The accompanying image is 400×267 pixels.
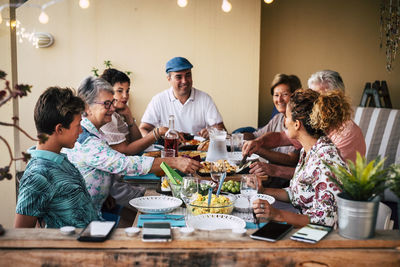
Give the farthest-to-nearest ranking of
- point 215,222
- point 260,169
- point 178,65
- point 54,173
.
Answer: point 178,65, point 260,169, point 54,173, point 215,222

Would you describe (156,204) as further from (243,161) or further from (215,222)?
(243,161)

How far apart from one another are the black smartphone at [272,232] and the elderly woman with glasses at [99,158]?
896 mm

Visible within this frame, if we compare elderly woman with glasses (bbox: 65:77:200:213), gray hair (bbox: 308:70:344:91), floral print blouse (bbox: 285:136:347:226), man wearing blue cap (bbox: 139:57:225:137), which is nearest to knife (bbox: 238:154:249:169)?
elderly woman with glasses (bbox: 65:77:200:213)

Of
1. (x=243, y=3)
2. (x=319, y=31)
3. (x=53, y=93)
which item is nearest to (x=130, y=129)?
(x=53, y=93)

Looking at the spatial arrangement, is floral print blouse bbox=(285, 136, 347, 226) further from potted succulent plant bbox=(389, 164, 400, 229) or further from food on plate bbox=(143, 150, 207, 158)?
food on plate bbox=(143, 150, 207, 158)

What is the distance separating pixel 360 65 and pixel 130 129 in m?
4.02

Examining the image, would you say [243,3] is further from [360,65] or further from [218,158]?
[218,158]

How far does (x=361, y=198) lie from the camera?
1.17 metres

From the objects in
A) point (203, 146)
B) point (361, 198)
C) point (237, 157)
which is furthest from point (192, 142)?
point (361, 198)

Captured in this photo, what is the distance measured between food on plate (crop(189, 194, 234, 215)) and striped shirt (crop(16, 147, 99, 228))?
502 mm

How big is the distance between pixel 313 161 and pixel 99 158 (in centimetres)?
108

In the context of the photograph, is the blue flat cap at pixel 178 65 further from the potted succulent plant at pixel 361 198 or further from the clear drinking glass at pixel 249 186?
the potted succulent plant at pixel 361 198

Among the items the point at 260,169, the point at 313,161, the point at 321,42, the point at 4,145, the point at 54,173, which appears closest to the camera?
the point at 54,173

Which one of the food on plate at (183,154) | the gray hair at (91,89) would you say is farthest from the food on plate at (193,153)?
the gray hair at (91,89)
